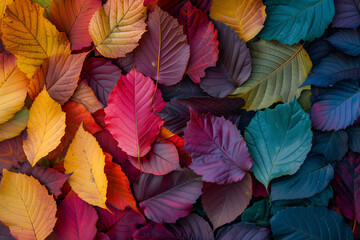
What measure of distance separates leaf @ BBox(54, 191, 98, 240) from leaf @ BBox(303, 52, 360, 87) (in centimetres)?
40

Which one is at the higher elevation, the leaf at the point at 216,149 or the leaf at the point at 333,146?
the leaf at the point at 216,149

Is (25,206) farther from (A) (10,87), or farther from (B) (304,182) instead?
(B) (304,182)

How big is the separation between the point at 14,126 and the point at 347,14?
1.83 feet

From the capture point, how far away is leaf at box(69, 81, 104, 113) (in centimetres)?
49

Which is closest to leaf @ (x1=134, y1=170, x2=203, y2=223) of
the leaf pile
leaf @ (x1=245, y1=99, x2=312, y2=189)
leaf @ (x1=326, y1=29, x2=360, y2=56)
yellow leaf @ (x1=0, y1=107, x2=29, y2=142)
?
the leaf pile

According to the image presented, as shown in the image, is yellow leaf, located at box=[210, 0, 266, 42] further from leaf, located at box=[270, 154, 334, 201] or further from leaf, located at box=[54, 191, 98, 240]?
leaf, located at box=[54, 191, 98, 240]

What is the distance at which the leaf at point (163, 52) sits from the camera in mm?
473

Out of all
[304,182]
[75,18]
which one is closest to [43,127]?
[75,18]

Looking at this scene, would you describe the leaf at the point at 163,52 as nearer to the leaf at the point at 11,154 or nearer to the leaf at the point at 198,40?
the leaf at the point at 198,40

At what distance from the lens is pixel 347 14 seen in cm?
48

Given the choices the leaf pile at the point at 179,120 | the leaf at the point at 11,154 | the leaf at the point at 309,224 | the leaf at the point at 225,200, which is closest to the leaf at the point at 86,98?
the leaf pile at the point at 179,120

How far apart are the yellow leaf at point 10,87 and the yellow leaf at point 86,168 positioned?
0.11 m

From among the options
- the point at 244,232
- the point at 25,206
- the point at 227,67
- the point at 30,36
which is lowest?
the point at 244,232

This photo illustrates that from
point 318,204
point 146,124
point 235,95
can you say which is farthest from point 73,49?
point 318,204
